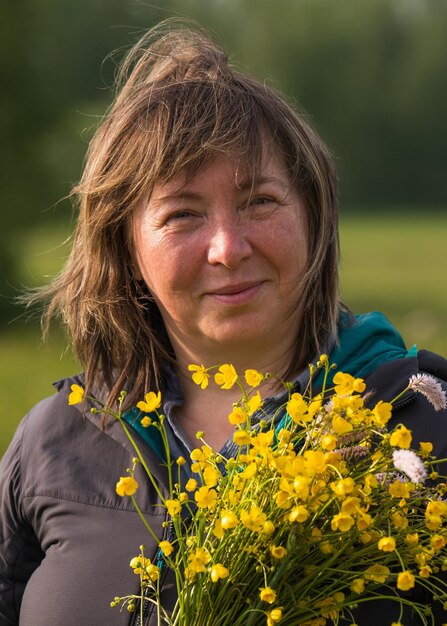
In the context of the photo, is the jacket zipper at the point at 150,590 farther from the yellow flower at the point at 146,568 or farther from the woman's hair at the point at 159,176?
the woman's hair at the point at 159,176

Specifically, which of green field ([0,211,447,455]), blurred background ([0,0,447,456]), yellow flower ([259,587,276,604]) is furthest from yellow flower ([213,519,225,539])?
blurred background ([0,0,447,456])

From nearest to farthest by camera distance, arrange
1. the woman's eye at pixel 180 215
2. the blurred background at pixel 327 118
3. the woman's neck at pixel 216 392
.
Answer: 1. the woman's eye at pixel 180 215
2. the woman's neck at pixel 216 392
3. the blurred background at pixel 327 118

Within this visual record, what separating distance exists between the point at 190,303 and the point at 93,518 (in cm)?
56

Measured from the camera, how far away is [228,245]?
102 inches

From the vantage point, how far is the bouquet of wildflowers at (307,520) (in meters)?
1.93

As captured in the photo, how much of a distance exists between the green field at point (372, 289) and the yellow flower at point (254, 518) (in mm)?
1402

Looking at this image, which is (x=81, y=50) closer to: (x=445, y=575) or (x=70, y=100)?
(x=70, y=100)

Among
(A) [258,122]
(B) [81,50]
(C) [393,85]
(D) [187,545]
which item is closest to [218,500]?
(D) [187,545]

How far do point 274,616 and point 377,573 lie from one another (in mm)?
208

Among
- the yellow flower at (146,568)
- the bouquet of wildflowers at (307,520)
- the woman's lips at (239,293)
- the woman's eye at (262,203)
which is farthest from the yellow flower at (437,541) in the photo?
the woman's eye at (262,203)

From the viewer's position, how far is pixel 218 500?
2.04 m

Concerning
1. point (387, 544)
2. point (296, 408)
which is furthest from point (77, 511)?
point (387, 544)

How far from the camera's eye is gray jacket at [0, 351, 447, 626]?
8.42 ft

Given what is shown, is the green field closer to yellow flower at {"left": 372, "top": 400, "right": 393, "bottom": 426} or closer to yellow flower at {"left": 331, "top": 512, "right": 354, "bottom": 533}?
yellow flower at {"left": 372, "top": 400, "right": 393, "bottom": 426}
